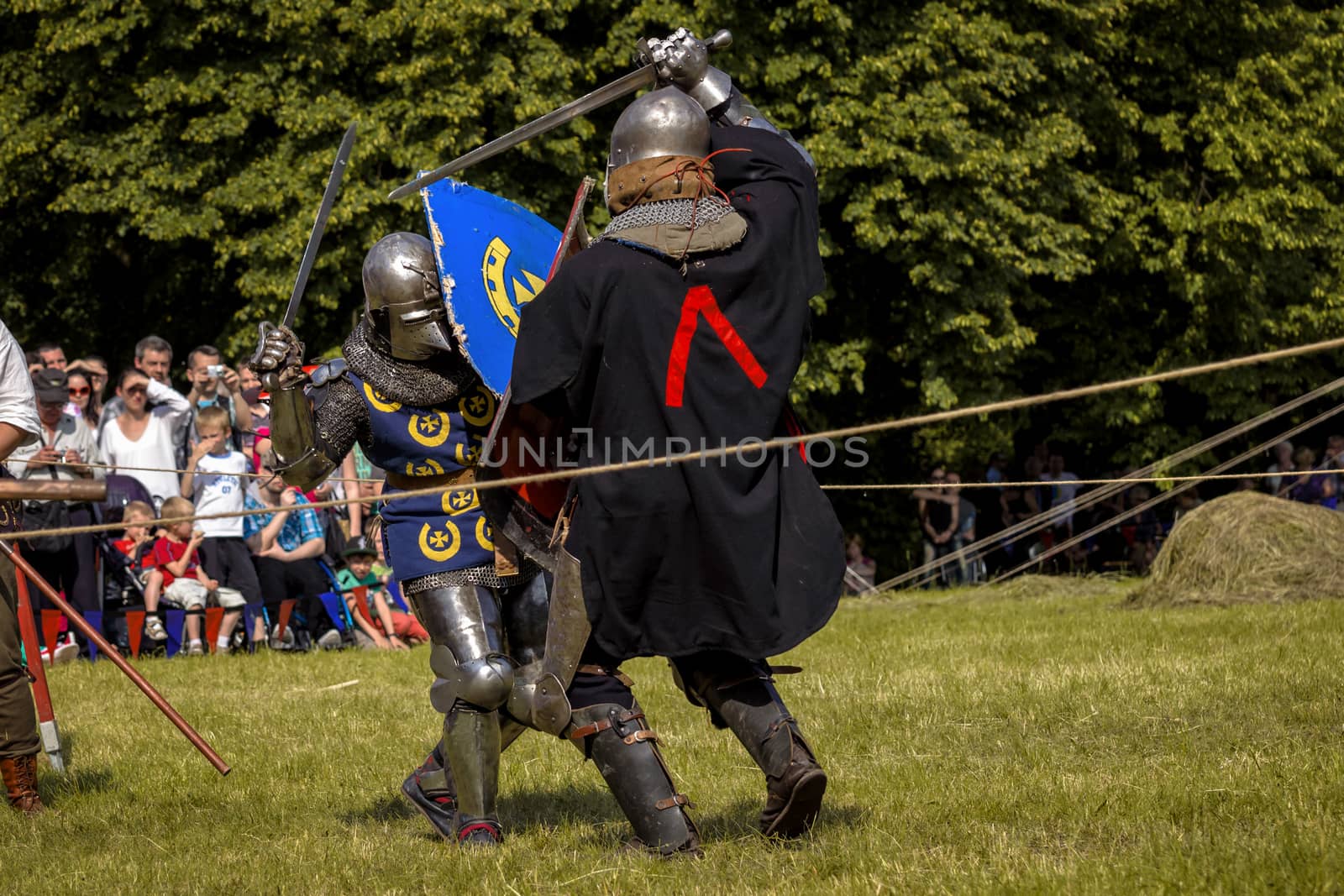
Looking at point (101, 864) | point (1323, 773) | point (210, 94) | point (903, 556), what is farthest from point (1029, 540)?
point (101, 864)

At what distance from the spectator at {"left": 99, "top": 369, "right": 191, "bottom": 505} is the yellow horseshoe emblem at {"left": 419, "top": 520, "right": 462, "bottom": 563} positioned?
5.39 metres

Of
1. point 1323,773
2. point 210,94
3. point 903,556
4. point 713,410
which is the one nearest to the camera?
point 713,410

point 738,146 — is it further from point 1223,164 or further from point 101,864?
point 1223,164

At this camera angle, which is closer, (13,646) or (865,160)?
(13,646)

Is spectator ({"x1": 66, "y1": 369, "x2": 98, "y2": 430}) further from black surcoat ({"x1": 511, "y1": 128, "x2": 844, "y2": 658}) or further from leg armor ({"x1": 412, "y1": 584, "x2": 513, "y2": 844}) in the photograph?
black surcoat ({"x1": 511, "y1": 128, "x2": 844, "y2": 658})

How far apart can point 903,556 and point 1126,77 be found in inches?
224

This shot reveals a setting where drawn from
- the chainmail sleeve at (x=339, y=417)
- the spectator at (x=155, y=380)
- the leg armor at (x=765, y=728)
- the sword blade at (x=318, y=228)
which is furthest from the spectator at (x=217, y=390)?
the leg armor at (x=765, y=728)

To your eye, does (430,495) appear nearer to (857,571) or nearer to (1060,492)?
(857,571)

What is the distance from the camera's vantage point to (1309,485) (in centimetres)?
1417

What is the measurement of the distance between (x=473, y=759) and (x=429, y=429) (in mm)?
962

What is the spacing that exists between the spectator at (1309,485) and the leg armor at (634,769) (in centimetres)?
1080

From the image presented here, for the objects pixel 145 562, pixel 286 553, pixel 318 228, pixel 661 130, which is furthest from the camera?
pixel 286 553

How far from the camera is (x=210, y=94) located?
45.7 ft

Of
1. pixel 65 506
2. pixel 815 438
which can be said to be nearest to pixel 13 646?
pixel 815 438
